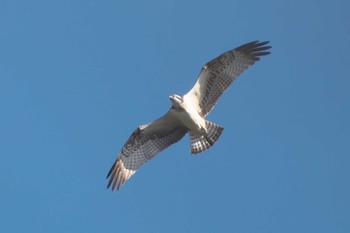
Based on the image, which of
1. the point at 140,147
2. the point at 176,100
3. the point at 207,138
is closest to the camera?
the point at 176,100

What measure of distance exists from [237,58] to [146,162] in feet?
10.4

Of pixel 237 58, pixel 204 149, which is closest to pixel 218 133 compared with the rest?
pixel 204 149

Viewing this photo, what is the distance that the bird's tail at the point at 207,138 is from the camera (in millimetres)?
19531

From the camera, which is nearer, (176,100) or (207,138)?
(176,100)

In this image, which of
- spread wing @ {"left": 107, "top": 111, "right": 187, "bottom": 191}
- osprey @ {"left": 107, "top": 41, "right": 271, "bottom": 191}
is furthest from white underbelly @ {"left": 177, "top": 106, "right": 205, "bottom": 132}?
spread wing @ {"left": 107, "top": 111, "right": 187, "bottom": 191}

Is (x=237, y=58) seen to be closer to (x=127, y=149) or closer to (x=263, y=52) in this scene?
(x=263, y=52)

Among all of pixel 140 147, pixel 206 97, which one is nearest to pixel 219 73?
pixel 206 97

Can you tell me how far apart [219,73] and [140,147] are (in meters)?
2.59

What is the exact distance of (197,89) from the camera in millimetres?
19375

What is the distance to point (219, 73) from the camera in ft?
63.6

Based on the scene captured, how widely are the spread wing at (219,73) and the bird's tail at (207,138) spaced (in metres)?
0.35

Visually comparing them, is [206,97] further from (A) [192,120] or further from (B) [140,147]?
(B) [140,147]

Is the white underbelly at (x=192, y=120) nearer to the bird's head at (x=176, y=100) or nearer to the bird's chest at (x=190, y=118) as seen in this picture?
the bird's chest at (x=190, y=118)

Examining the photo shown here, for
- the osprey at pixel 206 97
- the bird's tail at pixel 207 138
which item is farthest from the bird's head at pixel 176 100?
the bird's tail at pixel 207 138
